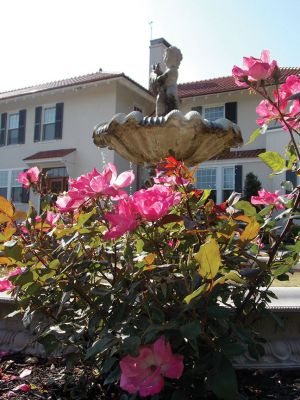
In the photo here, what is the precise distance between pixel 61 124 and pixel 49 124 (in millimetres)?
847

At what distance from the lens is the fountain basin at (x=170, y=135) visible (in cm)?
520

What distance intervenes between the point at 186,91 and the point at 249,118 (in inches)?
132

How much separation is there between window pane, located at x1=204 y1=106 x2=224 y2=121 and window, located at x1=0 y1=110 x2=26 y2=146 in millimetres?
8698

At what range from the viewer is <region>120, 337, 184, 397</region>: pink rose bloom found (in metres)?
1.20

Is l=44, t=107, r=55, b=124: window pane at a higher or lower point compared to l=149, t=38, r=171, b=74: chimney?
lower

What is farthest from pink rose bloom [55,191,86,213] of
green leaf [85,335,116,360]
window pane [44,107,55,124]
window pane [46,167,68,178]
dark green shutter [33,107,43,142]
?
dark green shutter [33,107,43,142]

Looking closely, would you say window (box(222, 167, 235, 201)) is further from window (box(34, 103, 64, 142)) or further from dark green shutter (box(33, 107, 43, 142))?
dark green shutter (box(33, 107, 43, 142))

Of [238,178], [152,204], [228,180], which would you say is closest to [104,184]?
[152,204]

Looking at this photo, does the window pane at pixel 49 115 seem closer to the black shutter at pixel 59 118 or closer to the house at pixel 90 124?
the house at pixel 90 124

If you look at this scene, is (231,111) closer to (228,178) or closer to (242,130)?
(242,130)

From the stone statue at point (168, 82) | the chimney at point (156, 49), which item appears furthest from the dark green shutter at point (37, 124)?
the stone statue at point (168, 82)

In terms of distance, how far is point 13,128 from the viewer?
21.3 meters

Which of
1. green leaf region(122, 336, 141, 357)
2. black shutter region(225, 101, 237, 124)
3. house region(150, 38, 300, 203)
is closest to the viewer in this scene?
green leaf region(122, 336, 141, 357)

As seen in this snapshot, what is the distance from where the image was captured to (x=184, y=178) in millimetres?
1641
